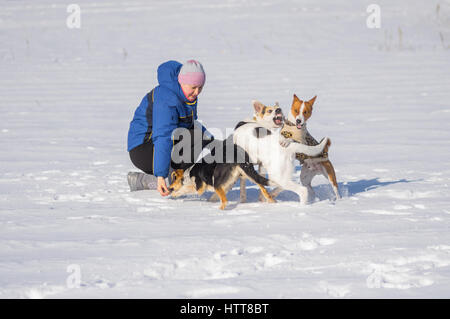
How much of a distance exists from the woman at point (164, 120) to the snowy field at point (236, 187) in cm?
25

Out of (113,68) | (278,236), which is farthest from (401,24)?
A: (278,236)

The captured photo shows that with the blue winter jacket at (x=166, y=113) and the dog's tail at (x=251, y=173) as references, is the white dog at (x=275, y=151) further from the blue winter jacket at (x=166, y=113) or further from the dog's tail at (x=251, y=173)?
the blue winter jacket at (x=166, y=113)

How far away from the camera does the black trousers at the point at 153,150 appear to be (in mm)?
4750

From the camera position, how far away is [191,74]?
4.37 metres

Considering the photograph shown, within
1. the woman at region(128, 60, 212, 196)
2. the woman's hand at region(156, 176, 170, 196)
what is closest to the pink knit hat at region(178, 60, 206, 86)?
the woman at region(128, 60, 212, 196)

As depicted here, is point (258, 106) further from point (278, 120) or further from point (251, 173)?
point (251, 173)

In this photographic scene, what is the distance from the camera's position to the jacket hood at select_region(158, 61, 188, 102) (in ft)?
14.9

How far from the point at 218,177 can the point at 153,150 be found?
76cm

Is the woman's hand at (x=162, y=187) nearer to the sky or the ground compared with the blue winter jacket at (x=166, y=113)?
nearer to the ground

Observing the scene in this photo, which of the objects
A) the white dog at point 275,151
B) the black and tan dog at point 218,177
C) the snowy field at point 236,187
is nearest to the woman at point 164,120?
the black and tan dog at point 218,177

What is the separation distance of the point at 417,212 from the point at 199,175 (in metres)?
1.57

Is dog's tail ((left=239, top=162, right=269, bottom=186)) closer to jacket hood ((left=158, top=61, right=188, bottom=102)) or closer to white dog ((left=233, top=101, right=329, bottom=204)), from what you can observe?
white dog ((left=233, top=101, right=329, bottom=204))

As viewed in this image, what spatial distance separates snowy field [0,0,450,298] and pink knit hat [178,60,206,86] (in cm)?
92
